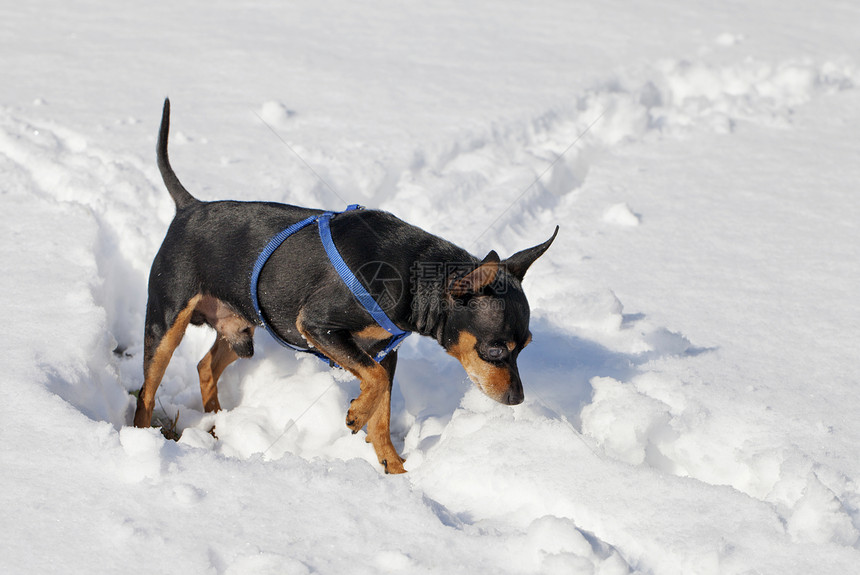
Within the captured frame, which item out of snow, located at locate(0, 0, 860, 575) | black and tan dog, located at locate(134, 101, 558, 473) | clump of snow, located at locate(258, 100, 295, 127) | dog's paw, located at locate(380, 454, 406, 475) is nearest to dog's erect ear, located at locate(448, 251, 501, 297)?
black and tan dog, located at locate(134, 101, 558, 473)

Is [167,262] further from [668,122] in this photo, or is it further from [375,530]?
[668,122]

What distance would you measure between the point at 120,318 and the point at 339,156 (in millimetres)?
1848

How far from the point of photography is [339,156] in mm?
5309

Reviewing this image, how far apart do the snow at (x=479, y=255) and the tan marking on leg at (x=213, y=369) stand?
10cm

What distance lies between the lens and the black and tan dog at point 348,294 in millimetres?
3145

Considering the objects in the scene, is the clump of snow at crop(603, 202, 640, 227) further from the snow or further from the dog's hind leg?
the dog's hind leg

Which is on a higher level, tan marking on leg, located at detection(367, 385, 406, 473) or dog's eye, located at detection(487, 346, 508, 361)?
dog's eye, located at detection(487, 346, 508, 361)

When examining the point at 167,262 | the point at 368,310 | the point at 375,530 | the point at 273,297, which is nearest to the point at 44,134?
the point at 167,262

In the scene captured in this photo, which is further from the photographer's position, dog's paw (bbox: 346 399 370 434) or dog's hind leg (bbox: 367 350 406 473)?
dog's hind leg (bbox: 367 350 406 473)

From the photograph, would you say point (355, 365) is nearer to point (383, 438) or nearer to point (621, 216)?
point (383, 438)

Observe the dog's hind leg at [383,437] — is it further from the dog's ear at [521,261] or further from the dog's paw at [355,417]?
the dog's ear at [521,261]

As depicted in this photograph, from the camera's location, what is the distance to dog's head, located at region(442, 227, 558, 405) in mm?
3111

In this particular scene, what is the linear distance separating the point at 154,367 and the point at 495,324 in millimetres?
1427

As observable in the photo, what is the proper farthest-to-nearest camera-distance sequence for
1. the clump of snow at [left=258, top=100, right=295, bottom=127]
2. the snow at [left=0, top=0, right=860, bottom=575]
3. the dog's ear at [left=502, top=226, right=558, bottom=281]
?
the clump of snow at [left=258, top=100, right=295, bottom=127]
the dog's ear at [left=502, top=226, right=558, bottom=281]
the snow at [left=0, top=0, right=860, bottom=575]
